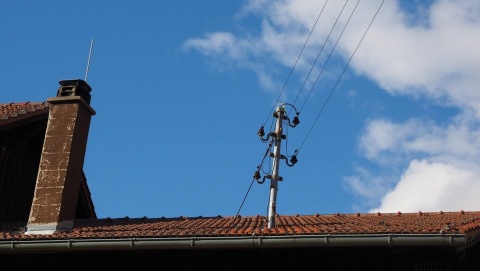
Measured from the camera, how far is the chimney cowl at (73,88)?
1539 cm

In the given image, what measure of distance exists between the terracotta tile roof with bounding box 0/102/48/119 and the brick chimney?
3.06 feet

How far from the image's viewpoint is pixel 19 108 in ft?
55.0

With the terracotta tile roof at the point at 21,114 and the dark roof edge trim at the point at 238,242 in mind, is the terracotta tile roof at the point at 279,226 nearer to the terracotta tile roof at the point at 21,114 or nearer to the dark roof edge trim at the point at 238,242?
the dark roof edge trim at the point at 238,242

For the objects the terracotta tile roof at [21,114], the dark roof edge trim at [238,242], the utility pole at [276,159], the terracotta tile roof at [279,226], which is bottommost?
the dark roof edge trim at [238,242]

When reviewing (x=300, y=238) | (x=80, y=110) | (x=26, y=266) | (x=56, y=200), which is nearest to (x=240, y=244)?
(x=300, y=238)

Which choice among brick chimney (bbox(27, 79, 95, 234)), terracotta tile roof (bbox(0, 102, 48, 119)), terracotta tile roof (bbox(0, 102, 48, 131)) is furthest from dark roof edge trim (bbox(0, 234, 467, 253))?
terracotta tile roof (bbox(0, 102, 48, 119))

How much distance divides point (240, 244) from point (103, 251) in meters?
2.26

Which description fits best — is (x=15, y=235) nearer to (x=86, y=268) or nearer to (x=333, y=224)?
(x=86, y=268)

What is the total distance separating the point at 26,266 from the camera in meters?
12.1

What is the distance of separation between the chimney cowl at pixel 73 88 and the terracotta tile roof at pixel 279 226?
2.53 meters

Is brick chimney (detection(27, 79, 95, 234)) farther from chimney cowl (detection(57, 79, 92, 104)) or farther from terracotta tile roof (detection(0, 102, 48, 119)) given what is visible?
terracotta tile roof (detection(0, 102, 48, 119))

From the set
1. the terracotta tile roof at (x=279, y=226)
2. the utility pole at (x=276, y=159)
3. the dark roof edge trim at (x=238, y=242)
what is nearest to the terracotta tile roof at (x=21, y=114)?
the terracotta tile roof at (x=279, y=226)

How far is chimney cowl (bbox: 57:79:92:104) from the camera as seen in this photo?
50.5 ft

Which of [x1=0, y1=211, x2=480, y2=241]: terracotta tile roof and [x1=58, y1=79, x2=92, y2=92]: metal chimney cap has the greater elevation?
[x1=58, y1=79, x2=92, y2=92]: metal chimney cap
